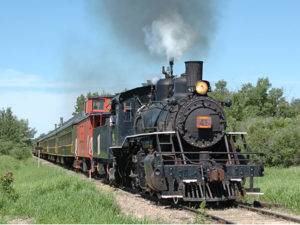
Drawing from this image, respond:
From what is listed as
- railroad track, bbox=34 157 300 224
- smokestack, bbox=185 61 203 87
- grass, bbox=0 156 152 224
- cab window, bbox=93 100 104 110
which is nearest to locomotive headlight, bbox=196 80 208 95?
smokestack, bbox=185 61 203 87

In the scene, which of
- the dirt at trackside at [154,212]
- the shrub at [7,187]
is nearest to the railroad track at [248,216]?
the dirt at trackside at [154,212]

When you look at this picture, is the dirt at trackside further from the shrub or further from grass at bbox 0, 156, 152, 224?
the shrub

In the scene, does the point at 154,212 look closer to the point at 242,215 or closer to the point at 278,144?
the point at 242,215

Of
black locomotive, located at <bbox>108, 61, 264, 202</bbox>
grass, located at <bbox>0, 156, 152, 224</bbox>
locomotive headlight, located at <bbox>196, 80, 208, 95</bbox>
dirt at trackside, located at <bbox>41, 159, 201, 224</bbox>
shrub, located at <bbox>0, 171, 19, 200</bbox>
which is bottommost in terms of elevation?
dirt at trackside, located at <bbox>41, 159, 201, 224</bbox>

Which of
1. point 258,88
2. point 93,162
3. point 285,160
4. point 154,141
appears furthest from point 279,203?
point 258,88

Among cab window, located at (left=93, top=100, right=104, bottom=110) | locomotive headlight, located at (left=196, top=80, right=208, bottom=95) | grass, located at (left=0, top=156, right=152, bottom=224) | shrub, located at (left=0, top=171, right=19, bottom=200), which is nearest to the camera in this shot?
grass, located at (left=0, top=156, right=152, bottom=224)

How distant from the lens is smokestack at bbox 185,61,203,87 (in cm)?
984

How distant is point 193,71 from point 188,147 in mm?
1875

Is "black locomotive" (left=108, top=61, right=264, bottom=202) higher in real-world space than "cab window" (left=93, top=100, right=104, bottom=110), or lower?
lower

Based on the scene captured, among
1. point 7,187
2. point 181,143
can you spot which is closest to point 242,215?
point 181,143

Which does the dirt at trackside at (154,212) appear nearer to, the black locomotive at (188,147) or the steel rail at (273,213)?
the black locomotive at (188,147)

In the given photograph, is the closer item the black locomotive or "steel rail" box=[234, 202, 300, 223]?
"steel rail" box=[234, 202, 300, 223]

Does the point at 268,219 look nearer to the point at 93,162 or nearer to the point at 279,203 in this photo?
the point at 279,203

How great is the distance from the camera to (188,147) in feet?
31.8
